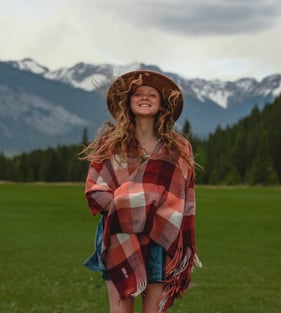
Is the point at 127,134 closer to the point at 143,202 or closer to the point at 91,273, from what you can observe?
the point at 143,202

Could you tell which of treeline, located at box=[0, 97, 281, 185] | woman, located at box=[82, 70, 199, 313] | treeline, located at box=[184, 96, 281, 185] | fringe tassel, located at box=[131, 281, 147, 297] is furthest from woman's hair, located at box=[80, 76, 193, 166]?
treeline, located at box=[0, 97, 281, 185]

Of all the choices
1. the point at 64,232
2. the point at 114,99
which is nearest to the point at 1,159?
the point at 64,232

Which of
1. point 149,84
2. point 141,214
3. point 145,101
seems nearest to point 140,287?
point 141,214

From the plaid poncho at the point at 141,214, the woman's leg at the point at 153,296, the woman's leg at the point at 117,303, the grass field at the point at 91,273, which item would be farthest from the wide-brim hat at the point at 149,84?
the grass field at the point at 91,273

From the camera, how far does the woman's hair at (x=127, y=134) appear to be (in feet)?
19.7

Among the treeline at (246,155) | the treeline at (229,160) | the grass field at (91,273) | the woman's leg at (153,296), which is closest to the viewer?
the woman's leg at (153,296)

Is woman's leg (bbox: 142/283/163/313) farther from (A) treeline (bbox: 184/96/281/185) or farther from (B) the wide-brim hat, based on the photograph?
(A) treeline (bbox: 184/96/281/185)

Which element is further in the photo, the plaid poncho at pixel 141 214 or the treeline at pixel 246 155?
the treeline at pixel 246 155

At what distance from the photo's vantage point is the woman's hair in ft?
19.7

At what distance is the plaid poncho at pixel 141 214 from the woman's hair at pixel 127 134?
7cm

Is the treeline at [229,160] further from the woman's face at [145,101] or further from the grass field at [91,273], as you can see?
the woman's face at [145,101]

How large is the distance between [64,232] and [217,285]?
15.6 metres

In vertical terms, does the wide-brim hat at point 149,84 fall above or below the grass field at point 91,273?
above

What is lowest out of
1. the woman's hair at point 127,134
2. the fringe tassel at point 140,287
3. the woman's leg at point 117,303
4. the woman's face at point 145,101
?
the woman's leg at point 117,303
